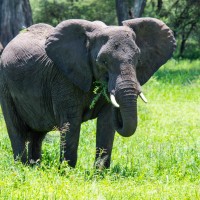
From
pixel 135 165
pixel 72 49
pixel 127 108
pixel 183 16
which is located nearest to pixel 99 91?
pixel 72 49

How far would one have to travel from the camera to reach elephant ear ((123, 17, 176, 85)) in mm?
7367

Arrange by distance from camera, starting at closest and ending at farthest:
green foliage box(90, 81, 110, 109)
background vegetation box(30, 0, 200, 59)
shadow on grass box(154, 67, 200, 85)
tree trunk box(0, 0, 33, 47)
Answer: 1. green foliage box(90, 81, 110, 109)
2. tree trunk box(0, 0, 33, 47)
3. shadow on grass box(154, 67, 200, 85)
4. background vegetation box(30, 0, 200, 59)

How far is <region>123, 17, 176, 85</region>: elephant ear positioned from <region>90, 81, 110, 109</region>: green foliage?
428mm

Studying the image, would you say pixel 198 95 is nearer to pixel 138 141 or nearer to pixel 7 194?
pixel 138 141

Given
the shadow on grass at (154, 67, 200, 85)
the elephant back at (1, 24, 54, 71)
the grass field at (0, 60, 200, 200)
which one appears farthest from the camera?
the shadow on grass at (154, 67, 200, 85)

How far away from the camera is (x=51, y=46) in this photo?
7441mm

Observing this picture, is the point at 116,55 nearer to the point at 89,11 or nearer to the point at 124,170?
the point at 124,170

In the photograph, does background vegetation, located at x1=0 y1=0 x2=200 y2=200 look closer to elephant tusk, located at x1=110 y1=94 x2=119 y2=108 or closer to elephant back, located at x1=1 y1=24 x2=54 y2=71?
elephant tusk, located at x1=110 y1=94 x2=119 y2=108

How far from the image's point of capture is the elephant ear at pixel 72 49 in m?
7.27

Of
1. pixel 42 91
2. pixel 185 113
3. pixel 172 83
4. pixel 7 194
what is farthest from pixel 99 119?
pixel 172 83

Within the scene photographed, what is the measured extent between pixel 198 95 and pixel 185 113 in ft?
8.31

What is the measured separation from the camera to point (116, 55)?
22.0ft

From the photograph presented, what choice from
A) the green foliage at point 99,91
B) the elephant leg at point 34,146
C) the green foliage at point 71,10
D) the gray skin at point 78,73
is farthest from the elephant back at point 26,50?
the green foliage at point 71,10

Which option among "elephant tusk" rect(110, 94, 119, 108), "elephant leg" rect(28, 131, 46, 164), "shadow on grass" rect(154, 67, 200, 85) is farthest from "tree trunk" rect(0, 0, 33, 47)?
"elephant tusk" rect(110, 94, 119, 108)
